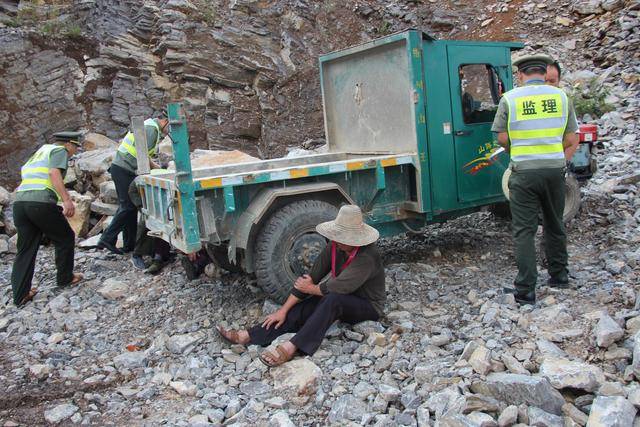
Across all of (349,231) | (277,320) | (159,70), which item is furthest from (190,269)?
(159,70)

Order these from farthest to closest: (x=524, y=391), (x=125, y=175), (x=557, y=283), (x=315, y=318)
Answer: (x=125, y=175) < (x=557, y=283) < (x=315, y=318) < (x=524, y=391)

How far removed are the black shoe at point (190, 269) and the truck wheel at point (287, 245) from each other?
1438mm

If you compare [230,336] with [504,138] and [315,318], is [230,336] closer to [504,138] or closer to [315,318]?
[315,318]

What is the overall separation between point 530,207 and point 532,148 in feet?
1.53

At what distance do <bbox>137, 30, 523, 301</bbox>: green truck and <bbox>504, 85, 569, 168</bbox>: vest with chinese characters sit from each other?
1.17 meters

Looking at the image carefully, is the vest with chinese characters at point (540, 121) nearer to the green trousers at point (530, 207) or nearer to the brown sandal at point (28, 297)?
the green trousers at point (530, 207)

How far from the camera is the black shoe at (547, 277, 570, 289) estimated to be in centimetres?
468

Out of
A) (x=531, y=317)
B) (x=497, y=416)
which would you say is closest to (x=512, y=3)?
(x=531, y=317)

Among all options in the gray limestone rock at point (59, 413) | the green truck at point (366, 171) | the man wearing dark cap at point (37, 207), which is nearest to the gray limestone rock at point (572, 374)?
the green truck at point (366, 171)

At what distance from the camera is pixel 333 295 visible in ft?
13.1

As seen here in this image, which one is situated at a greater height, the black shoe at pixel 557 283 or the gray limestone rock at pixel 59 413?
the black shoe at pixel 557 283

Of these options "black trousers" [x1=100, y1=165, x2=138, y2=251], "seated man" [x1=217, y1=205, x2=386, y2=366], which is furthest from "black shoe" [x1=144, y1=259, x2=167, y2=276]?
"seated man" [x1=217, y1=205, x2=386, y2=366]

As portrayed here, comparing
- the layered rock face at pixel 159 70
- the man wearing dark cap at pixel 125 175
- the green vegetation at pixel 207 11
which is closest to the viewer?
the man wearing dark cap at pixel 125 175

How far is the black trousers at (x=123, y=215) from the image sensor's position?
22.4ft
